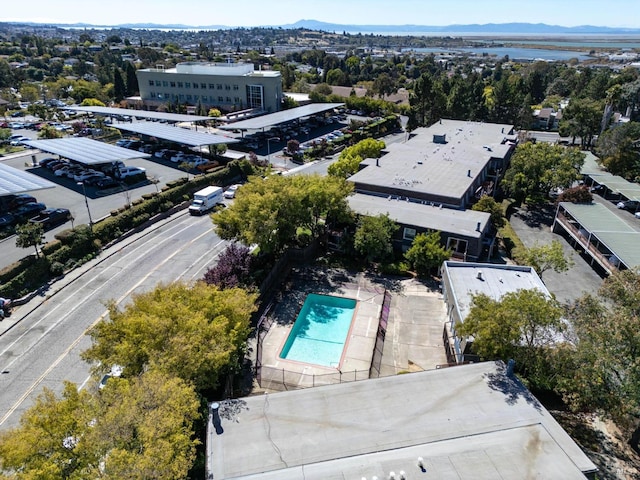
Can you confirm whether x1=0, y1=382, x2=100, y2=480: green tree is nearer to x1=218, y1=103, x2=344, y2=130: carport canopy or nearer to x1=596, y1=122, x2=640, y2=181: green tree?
x1=218, y1=103, x2=344, y2=130: carport canopy

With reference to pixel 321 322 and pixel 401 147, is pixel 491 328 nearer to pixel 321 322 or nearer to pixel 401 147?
pixel 321 322

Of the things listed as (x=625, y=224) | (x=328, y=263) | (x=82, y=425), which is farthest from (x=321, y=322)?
(x=625, y=224)

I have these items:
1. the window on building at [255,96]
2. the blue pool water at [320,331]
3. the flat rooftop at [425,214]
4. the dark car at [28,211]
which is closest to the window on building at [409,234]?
the flat rooftop at [425,214]

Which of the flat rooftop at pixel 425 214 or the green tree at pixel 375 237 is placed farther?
the flat rooftop at pixel 425 214

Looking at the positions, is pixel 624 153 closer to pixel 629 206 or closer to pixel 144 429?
pixel 629 206

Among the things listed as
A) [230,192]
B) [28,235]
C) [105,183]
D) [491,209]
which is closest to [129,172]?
[105,183]

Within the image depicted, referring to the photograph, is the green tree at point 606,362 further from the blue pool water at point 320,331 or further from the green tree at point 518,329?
the blue pool water at point 320,331
